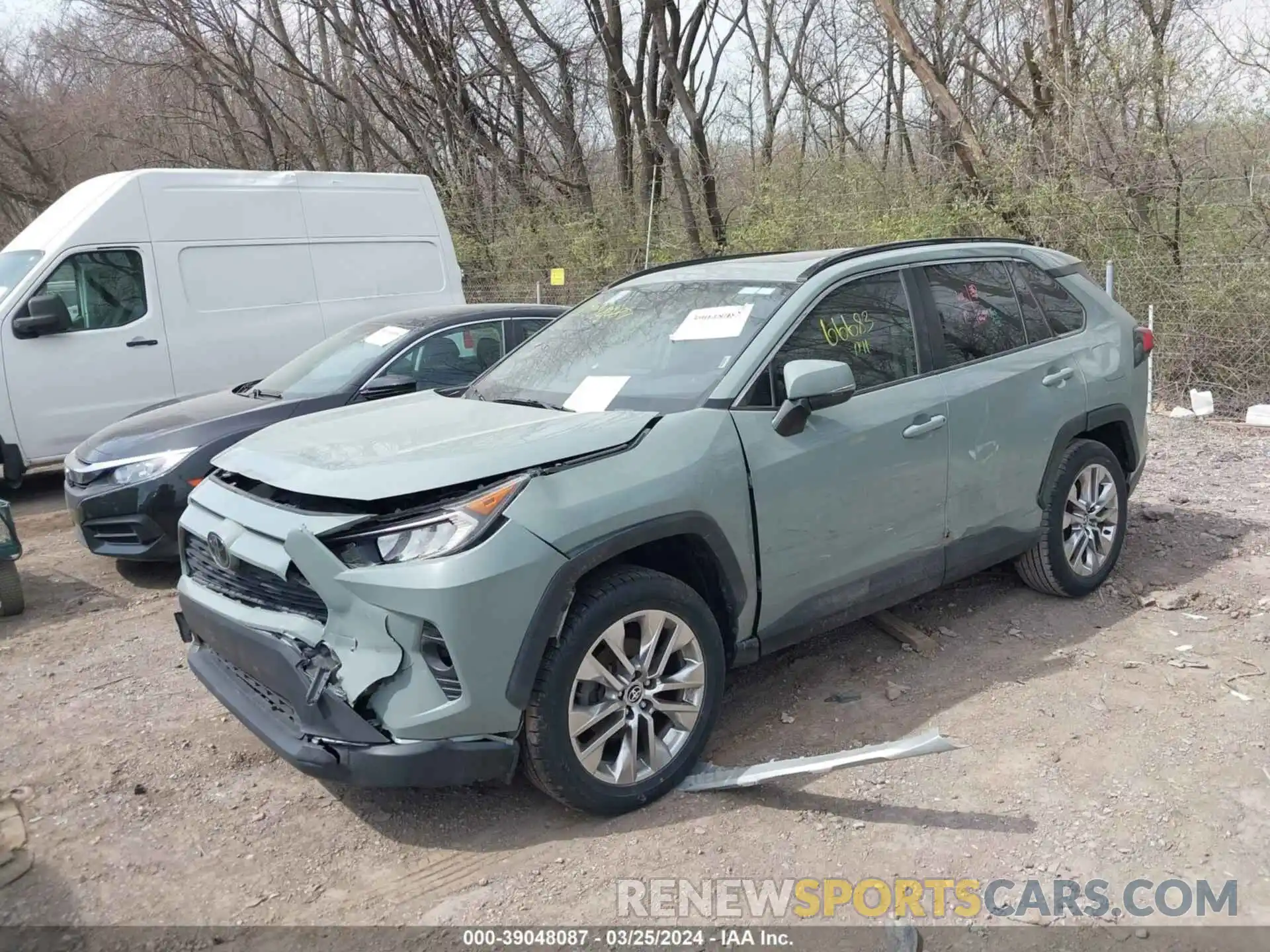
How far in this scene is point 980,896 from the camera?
2.74m

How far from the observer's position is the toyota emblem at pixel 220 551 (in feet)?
10.5

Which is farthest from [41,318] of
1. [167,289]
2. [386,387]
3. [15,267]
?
[386,387]

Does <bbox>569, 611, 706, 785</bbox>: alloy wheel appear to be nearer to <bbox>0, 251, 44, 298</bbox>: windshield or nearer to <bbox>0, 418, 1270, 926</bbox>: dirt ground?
<bbox>0, 418, 1270, 926</bbox>: dirt ground

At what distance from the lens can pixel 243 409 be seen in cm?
593

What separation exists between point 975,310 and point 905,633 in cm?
151

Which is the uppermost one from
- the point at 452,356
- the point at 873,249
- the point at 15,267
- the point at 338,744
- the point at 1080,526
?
the point at 15,267

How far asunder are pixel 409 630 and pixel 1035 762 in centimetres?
219

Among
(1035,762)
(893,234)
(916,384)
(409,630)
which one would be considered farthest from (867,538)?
(893,234)

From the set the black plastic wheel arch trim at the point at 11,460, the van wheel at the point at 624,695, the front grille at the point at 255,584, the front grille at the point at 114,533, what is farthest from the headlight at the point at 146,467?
the van wheel at the point at 624,695

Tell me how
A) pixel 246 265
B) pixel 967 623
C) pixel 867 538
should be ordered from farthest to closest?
pixel 246 265
pixel 967 623
pixel 867 538

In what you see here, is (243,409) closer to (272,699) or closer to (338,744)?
(272,699)

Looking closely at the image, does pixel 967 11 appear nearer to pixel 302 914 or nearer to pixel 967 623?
pixel 967 623

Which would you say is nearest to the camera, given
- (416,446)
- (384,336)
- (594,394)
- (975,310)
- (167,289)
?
(416,446)

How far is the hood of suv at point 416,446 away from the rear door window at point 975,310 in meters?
1.62
